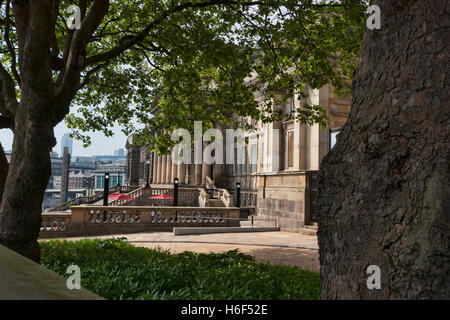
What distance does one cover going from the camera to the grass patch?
4.59 metres

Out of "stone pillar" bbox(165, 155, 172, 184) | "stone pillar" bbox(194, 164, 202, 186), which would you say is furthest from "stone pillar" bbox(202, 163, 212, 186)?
"stone pillar" bbox(165, 155, 172, 184)

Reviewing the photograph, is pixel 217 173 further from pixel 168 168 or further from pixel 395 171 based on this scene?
pixel 395 171

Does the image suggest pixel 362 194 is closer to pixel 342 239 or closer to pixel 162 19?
pixel 342 239

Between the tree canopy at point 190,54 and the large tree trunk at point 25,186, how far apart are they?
1.80 feet

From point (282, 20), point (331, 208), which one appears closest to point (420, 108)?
point (331, 208)

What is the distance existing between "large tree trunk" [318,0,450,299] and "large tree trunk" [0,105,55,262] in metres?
5.10

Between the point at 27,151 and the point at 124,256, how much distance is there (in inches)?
128

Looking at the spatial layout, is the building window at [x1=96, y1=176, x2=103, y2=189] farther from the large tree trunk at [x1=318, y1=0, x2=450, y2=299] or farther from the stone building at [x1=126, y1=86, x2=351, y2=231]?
the large tree trunk at [x1=318, y1=0, x2=450, y2=299]

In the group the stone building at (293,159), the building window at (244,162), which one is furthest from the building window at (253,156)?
the building window at (244,162)

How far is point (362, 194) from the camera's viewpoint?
2330 millimetres

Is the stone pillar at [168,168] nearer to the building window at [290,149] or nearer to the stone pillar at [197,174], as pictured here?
the stone pillar at [197,174]

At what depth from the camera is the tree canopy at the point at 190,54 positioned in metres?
7.51

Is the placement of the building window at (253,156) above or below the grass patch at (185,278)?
above
